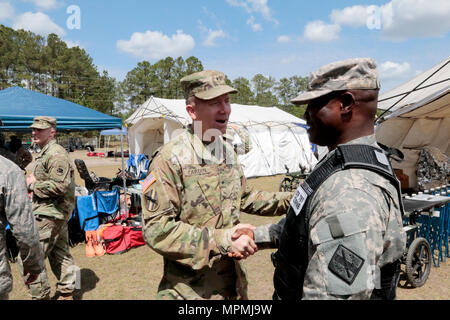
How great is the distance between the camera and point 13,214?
2182 millimetres

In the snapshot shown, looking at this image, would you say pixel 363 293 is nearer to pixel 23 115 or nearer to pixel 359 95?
pixel 359 95

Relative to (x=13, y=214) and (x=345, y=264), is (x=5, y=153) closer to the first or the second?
(x=13, y=214)

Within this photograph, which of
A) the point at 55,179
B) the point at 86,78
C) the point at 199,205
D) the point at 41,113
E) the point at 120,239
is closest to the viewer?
the point at 199,205

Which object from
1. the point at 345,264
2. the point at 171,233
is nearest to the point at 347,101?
the point at 345,264

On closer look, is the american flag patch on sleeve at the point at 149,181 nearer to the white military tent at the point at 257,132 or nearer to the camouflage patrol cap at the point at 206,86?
the camouflage patrol cap at the point at 206,86

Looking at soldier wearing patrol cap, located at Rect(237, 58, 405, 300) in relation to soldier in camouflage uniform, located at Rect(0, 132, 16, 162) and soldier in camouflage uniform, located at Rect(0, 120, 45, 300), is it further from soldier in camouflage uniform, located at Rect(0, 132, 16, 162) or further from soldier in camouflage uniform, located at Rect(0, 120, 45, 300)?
soldier in camouflage uniform, located at Rect(0, 132, 16, 162)

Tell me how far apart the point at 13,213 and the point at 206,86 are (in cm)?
179

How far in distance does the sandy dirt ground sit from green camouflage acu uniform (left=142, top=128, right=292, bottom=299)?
244 cm

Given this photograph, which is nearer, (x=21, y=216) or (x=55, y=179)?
(x=21, y=216)

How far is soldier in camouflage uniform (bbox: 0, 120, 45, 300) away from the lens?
6.96ft

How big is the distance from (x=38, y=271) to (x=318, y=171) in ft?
8.62

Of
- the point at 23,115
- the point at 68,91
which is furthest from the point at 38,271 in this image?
the point at 68,91

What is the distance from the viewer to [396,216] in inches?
43.1

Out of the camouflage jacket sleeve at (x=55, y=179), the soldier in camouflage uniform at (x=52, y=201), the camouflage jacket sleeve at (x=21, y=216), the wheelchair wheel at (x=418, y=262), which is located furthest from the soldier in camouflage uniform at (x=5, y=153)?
the wheelchair wheel at (x=418, y=262)
